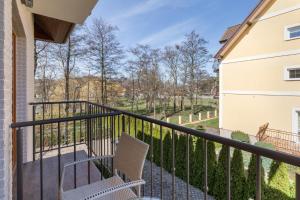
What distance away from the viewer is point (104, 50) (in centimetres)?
1176

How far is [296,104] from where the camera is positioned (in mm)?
9023

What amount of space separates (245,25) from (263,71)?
242 centimetres

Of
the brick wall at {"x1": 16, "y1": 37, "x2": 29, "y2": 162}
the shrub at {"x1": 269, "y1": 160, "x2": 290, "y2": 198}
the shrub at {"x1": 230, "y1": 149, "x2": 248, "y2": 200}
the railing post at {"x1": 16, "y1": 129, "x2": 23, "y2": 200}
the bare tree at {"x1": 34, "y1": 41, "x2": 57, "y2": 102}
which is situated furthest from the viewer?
the bare tree at {"x1": 34, "y1": 41, "x2": 57, "y2": 102}

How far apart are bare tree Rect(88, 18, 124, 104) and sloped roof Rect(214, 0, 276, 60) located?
5.27 m

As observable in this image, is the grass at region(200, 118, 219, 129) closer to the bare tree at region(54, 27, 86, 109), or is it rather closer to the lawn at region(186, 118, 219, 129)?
the lawn at region(186, 118, 219, 129)

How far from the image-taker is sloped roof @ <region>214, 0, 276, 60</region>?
1007 cm

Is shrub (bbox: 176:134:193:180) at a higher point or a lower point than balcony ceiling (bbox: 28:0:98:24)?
lower

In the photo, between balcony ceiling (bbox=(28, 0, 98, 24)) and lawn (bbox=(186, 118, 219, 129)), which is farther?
lawn (bbox=(186, 118, 219, 129))

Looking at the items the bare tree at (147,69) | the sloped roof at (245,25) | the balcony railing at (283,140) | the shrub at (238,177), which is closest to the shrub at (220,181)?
the shrub at (238,177)

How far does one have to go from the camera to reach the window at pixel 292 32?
353 inches

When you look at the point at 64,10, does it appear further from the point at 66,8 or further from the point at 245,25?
the point at 245,25

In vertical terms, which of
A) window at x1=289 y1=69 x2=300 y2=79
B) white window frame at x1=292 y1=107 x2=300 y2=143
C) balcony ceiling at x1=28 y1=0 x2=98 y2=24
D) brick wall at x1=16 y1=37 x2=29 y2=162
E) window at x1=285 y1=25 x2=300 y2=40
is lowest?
white window frame at x1=292 y1=107 x2=300 y2=143

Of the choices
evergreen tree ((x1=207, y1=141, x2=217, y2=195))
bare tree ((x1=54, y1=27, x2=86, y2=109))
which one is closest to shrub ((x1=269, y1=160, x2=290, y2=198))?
evergreen tree ((x1=207, y1=141, x2=217, y2=195))

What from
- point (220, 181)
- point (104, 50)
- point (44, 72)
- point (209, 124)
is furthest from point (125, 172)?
point (209, 124)
